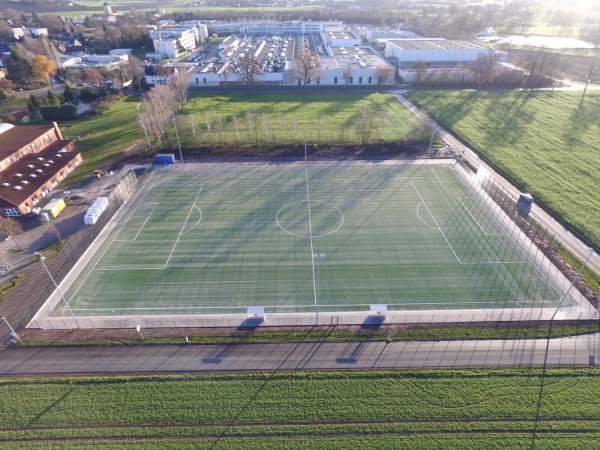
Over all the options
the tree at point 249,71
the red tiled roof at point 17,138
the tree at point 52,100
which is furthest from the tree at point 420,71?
the tree at point 52,100

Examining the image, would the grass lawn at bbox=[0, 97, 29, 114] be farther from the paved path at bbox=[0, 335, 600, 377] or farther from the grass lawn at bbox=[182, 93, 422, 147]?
the paved path at bbox=[0, 335, 600, 377]

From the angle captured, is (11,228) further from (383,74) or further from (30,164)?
(383,74)

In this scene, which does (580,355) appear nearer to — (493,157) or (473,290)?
(473,290)

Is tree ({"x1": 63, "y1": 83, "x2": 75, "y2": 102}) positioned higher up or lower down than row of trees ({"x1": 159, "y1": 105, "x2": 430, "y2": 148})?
higher up

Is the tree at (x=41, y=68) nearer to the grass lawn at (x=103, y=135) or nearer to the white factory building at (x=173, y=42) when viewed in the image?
the grass lawn at (x=103, y=135)

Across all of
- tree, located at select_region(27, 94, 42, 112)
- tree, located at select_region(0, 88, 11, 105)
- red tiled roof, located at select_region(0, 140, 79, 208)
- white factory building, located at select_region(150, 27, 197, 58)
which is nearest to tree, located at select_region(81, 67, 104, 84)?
tree, located at select_region(0, 88, 11, 105)

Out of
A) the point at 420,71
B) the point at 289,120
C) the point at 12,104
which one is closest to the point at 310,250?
the point at 289,120
